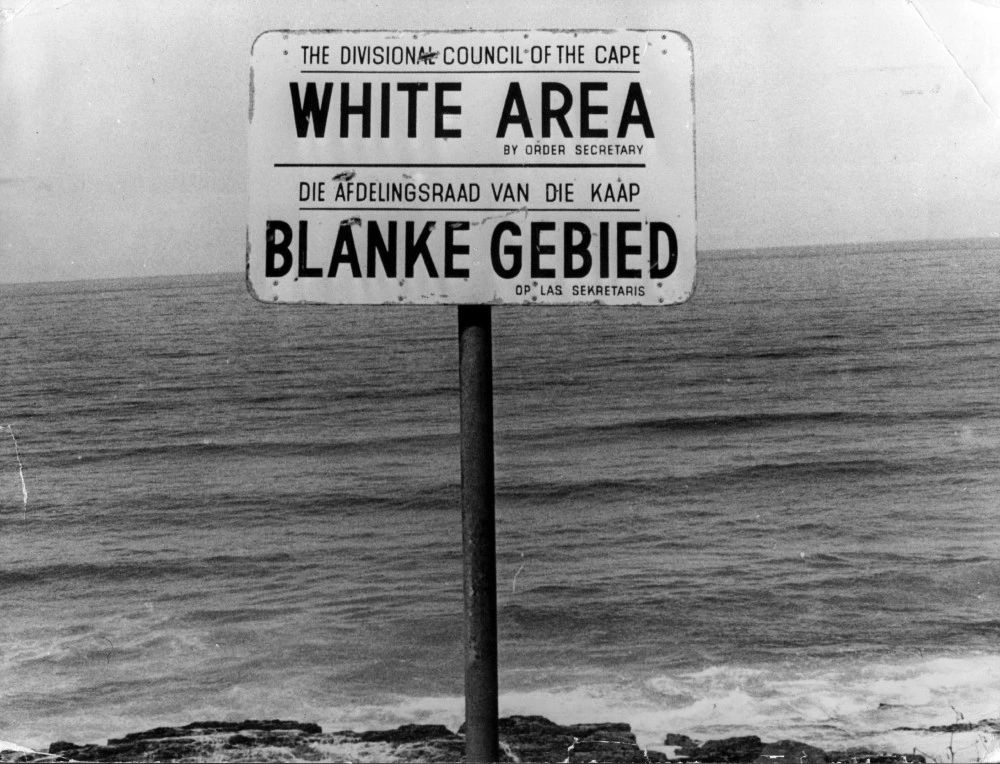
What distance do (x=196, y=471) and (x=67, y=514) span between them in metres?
0.58

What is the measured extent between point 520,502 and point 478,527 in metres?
2.58

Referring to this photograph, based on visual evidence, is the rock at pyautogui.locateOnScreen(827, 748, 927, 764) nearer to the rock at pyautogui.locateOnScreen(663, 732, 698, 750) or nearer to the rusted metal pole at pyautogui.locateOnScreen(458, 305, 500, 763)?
the rock at pyautogui.locateOnScreen(663, 732, 698, 750)

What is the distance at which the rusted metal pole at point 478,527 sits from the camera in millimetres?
1854

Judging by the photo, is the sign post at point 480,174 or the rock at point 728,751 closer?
the sign post at point 480,174

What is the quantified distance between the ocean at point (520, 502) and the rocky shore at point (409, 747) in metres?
0.15

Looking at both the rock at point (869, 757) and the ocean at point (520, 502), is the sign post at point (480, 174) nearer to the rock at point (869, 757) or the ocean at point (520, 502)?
the rock at point (869, 757)

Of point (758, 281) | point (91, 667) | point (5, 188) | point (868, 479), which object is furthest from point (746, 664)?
point (5, 188)

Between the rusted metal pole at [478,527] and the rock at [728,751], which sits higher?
the rusted metal pole at [478,527]

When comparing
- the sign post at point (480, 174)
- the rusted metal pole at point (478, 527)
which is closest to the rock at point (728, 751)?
the rusted metal pole at point (478, 527)

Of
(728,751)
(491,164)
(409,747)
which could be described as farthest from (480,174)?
(728,751)

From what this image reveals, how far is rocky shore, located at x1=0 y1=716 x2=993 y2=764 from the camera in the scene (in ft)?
10.5

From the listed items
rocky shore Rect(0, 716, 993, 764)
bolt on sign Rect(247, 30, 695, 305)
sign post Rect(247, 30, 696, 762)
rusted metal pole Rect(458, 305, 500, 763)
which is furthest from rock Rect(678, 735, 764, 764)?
bolt on sign Rect(247, 30, 695, 305)

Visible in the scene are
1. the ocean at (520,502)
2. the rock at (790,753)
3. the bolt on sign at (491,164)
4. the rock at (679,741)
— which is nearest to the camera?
the bolt on sign at (491,164)

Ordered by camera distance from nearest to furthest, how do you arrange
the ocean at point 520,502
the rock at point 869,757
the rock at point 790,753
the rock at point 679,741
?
the rock at point 869,757, the rock at point 790,753, the rock at point 679,741, the ocean at point 520,502
